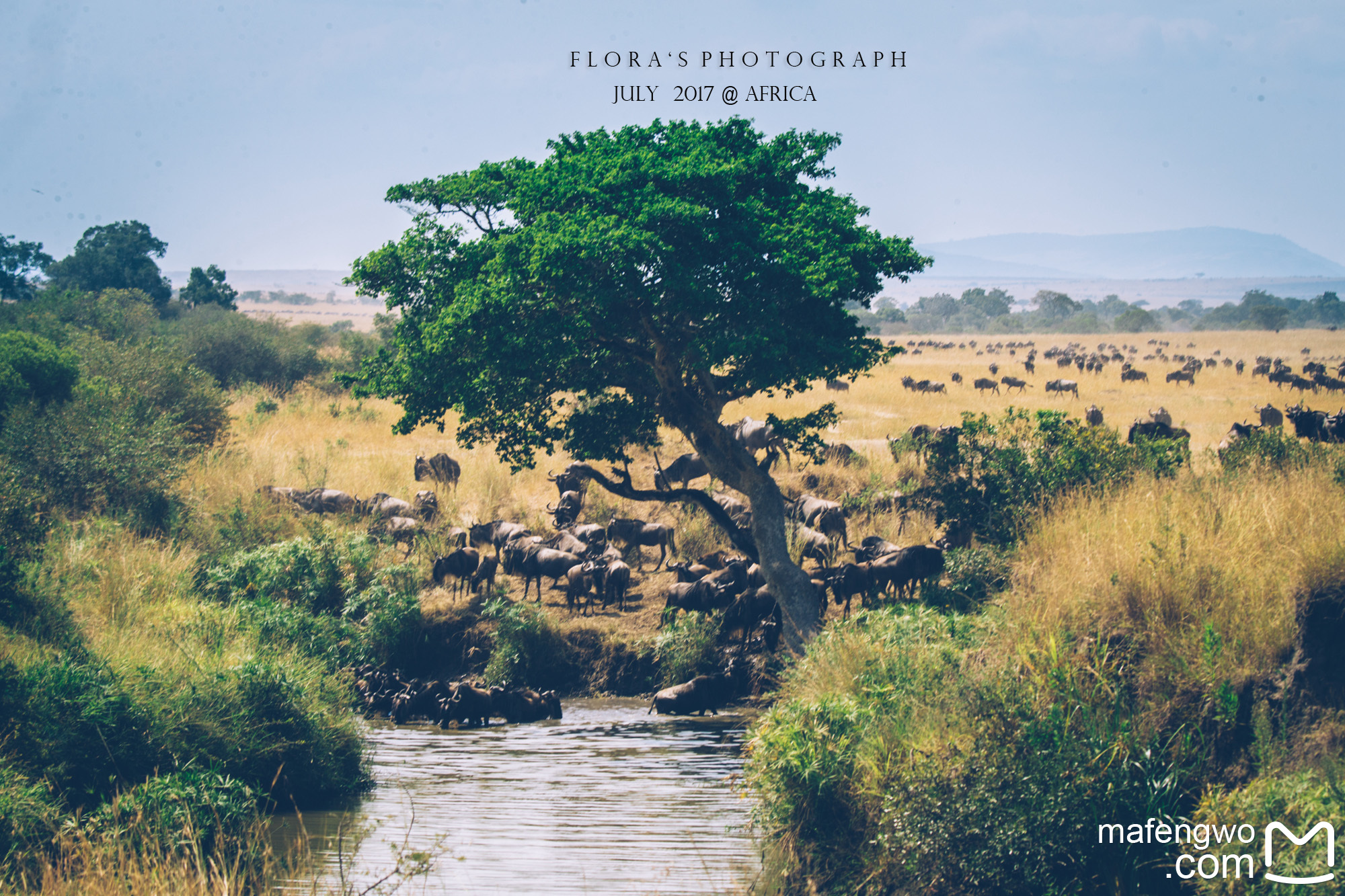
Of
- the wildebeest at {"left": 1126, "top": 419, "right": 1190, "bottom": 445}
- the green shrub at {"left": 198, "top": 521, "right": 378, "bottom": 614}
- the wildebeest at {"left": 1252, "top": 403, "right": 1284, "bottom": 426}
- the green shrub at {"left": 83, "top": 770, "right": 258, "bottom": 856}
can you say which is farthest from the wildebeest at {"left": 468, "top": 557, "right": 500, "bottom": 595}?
the wildebeest at {"left": 1252, "top": 403, "right": 1284, "bottom": 426}

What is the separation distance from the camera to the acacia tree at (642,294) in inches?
520

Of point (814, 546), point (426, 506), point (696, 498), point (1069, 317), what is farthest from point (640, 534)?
point (1069, 317)

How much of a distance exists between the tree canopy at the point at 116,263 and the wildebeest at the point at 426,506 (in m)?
52.5

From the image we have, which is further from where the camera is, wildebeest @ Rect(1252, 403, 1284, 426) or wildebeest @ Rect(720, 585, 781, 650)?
wildebeest @ Rect(1252, 403, 1284, 426)

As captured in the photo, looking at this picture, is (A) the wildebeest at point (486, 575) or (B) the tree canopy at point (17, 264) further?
(B) the tree canopy at point (17, 264)

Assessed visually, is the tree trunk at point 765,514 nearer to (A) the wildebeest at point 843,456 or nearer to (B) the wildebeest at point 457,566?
(B) the wildebeest at point 457,566

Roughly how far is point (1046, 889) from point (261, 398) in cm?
3511

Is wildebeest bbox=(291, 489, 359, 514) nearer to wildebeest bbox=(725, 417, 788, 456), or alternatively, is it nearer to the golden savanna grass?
the golden savanna grass

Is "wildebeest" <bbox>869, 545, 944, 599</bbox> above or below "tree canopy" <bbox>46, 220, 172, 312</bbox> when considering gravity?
below

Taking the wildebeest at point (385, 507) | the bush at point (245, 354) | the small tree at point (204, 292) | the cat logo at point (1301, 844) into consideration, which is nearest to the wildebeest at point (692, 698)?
the cat logo at point (1301, 844)

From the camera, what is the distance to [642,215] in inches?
505

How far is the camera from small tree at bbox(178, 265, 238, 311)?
219 feet

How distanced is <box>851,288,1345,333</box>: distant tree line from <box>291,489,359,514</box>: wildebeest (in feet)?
296

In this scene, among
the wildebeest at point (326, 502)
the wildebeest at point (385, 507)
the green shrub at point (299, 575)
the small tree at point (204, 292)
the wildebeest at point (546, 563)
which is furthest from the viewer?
the small tree at point (204, 292)
